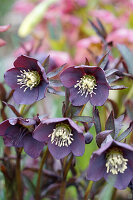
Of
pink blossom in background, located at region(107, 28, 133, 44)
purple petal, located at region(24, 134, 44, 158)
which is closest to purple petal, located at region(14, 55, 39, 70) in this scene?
purple petal, located at region(24, 134, 44, 158)

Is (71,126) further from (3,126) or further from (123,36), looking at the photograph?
(123,36)

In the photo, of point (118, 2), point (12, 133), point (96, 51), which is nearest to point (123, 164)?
point (12, 133)

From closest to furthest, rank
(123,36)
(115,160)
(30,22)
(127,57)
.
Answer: (115,160)
(127,57)
(123,36)
(30,22)

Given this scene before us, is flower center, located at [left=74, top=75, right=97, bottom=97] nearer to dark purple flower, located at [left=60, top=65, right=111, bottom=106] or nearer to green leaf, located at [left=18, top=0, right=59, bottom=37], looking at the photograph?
dark purple flower, located at [left=60, top=65, right=111, bottom=106]

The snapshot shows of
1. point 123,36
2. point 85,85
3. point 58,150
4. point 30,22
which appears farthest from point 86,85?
point 30,22

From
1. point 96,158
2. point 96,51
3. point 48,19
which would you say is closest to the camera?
point 96,158

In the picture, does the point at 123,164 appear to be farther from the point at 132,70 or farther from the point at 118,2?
the point at 118,2

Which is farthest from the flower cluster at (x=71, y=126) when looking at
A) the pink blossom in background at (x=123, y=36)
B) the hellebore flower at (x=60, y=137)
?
the pink blossom in background at (x=123, y=36)
